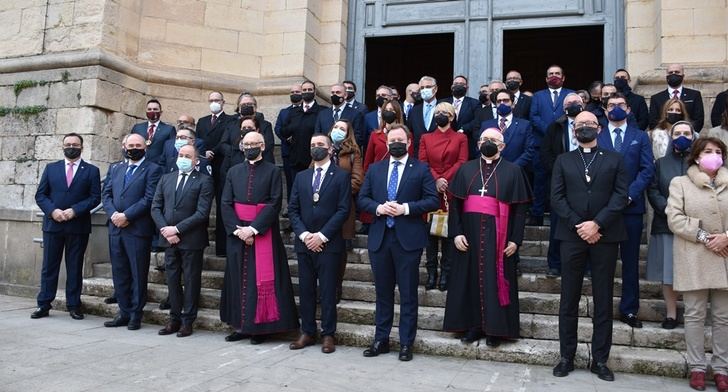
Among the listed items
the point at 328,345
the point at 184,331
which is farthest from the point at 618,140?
the point at 184,331

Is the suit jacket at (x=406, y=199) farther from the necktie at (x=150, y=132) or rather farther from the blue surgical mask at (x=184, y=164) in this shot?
the necktie at (x=150, y=132)

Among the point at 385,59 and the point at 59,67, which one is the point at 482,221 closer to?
the point at 59,67

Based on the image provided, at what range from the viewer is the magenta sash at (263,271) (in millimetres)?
5191

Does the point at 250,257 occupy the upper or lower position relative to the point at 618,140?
lower

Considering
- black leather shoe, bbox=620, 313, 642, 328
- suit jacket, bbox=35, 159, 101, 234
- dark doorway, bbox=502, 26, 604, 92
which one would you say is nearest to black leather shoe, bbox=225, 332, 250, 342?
suit jacket, bbox=35, 159, 101, 234

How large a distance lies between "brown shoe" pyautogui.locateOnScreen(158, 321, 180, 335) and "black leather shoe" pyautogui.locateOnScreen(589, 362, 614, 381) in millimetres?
3722

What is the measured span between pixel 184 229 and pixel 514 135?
3.46m

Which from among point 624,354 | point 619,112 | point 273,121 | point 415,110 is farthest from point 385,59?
point 624,354

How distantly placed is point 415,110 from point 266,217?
97.4 inches

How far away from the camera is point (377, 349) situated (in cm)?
481

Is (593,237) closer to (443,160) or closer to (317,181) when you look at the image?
(443,160)

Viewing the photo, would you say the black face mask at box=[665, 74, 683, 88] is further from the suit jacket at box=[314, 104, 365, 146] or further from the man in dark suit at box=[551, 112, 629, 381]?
the suit jacket at box=[314, 104, 365, 146]

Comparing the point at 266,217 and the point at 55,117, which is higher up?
the point at 55,117

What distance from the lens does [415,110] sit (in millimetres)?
6836
